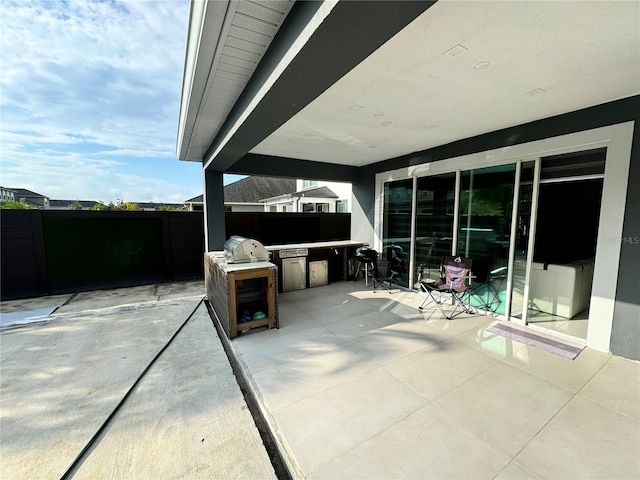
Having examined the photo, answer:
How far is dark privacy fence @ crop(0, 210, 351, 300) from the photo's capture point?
488cm

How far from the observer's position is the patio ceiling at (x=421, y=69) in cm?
145

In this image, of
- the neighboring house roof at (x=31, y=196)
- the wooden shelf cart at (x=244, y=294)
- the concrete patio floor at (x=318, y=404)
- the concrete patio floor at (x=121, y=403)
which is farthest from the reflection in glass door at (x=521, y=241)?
the neighboring house roof at (x=31, y=196)

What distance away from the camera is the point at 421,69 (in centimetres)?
220

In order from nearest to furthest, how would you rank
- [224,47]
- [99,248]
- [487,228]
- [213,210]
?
[224,47]
[487,228]
[213,210]
[99,248]

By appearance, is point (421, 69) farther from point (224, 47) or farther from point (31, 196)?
point (31, 196)

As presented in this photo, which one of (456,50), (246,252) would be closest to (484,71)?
(456,50)

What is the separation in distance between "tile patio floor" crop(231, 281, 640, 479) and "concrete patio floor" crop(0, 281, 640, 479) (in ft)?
0.04

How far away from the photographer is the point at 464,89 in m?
2.55

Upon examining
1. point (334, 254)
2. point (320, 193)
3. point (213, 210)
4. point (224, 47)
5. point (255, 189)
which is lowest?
point (334, 254)

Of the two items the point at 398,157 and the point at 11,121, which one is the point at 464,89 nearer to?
the point at 398,157

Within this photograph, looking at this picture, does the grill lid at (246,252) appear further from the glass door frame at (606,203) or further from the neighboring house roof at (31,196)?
the neighboring house roof at (31,196)

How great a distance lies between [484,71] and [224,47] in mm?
2154

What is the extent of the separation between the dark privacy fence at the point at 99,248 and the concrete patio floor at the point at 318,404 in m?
1.82

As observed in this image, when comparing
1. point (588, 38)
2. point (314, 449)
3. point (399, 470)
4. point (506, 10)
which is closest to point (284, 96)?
point (506, 10)
